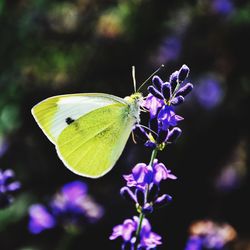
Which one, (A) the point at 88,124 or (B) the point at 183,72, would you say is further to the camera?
(A) the point at 88,124

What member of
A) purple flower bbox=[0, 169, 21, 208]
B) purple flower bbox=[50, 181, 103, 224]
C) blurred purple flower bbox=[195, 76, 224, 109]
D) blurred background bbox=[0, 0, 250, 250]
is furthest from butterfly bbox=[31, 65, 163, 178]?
blurred purple flower bbox=[195, 76, 224, 109]

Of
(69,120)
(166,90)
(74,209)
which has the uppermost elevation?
(69,120)

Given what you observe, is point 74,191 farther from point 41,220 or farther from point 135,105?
point 135,105

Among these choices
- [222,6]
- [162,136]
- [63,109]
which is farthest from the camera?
[222,6]

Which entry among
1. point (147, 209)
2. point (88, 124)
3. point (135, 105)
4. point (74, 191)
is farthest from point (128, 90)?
point (147, 209)

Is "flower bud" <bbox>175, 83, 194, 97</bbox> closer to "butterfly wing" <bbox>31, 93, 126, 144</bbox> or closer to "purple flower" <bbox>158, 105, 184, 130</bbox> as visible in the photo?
"purple flower" <bbox>158, 105, 184, 130</bbox>
